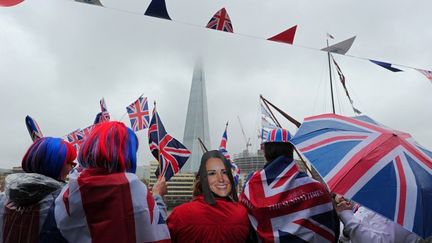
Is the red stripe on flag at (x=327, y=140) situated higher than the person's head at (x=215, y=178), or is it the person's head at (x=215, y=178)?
the red stripe on flag at (x=327, y=140)

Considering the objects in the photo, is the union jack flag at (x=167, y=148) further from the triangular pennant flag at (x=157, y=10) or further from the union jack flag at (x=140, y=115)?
the union jack flag at (x=140, y=115)

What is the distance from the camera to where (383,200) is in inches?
90.7

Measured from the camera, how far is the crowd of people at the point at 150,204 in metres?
2.10

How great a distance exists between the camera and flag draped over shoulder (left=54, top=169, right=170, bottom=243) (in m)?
2.07

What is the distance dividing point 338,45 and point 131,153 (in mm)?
5995

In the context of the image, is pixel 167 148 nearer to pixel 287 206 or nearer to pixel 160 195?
pixel 160 195

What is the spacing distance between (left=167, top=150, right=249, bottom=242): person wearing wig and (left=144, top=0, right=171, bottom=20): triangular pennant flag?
132 inches

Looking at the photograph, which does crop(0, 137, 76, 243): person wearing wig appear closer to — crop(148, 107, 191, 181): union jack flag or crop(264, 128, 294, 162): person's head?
crop(264, 128, 294, 162): person's head

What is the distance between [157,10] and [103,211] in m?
4.09

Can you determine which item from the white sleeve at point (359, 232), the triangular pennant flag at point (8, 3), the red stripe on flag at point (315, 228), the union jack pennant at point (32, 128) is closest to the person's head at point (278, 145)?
the red stripe on flag at point (315, 228)

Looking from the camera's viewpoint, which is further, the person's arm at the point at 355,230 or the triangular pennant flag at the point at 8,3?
the triangular pennant flag at the point at 8,3

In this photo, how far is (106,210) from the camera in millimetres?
2078

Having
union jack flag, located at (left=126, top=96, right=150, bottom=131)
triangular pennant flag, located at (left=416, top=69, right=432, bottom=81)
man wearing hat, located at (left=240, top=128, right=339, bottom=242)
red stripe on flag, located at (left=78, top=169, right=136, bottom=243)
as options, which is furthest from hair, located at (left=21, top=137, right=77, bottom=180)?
union jack flag, located at (left=126, top=96, right=150, bottom=131)

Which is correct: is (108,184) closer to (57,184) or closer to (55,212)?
(55,212)
